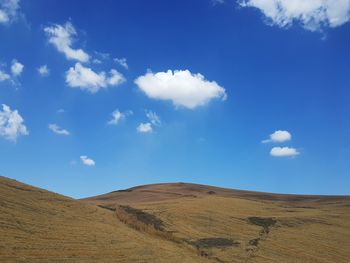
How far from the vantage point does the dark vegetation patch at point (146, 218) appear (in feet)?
111

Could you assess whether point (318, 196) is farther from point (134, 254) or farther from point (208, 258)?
point (134, 254)

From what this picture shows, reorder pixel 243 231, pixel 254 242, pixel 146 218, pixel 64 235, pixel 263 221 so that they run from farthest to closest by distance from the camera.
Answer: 1. pixel 263 221
2. pixel 243 231
3. pixel 146 218
4. pixel 254 242
5. pixel 64 235

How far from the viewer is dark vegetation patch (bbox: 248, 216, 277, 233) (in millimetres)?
40469

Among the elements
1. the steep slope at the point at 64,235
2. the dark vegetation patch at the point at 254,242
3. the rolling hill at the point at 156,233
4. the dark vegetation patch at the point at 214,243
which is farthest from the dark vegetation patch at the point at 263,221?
the steep slope at the point at 64,235

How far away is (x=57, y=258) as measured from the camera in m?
19.9

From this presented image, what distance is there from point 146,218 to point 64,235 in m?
12.4

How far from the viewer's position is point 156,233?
31609 millimetres

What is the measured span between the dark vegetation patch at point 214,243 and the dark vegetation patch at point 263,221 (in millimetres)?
7718

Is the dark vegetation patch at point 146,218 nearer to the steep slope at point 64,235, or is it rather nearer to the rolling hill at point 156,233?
the rolling hill at point 156,233

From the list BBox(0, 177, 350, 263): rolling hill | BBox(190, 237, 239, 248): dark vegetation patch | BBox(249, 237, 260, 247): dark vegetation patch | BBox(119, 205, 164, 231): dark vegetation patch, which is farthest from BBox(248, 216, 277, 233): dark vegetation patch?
BBox(119, 205, 164, 231): dark vegetation patch

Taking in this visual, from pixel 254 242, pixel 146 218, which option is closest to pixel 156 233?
pixel 146 218

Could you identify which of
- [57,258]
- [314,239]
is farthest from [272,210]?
[57,258]

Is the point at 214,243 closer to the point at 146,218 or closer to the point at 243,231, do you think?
the point at 243,231

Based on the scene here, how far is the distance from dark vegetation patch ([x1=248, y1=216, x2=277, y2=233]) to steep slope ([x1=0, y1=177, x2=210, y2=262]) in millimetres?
13320
